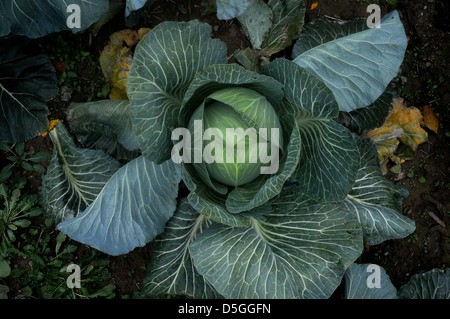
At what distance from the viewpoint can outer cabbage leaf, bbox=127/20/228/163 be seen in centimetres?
198

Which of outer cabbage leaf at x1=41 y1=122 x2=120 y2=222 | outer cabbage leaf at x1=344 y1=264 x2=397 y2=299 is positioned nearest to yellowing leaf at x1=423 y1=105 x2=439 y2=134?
outer cabbage leaf at x1=344 y1=264 x2=397 y2=299

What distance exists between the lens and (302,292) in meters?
2.18

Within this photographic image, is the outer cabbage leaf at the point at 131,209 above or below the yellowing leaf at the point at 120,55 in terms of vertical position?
below

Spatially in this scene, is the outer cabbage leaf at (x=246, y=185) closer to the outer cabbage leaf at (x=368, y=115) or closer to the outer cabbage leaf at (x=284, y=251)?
the outer cabbage leaf at (x=284, y=251)

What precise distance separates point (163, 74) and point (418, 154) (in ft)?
6.84

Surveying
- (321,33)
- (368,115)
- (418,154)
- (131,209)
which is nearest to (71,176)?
(131,209)

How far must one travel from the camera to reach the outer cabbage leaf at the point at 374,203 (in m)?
2.53

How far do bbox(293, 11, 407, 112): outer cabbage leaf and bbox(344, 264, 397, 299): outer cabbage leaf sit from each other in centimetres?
111

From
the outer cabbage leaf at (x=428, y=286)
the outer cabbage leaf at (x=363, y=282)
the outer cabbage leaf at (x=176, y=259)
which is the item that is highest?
the outer cabbage leaf at (x=176, y=259)

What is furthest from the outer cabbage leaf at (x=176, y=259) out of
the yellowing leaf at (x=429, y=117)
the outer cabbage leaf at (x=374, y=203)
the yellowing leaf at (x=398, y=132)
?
the yellowing leaf at (x=429, y=117)

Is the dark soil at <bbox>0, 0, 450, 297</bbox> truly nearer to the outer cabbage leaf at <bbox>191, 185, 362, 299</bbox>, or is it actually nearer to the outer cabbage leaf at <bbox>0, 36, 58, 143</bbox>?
the outer cabbage leaf at <bbox>0, 36, 58, 143</bbox>

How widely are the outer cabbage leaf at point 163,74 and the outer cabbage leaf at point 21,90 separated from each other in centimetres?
99

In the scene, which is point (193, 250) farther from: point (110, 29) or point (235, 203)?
point (110, 29)

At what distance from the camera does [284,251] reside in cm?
228
